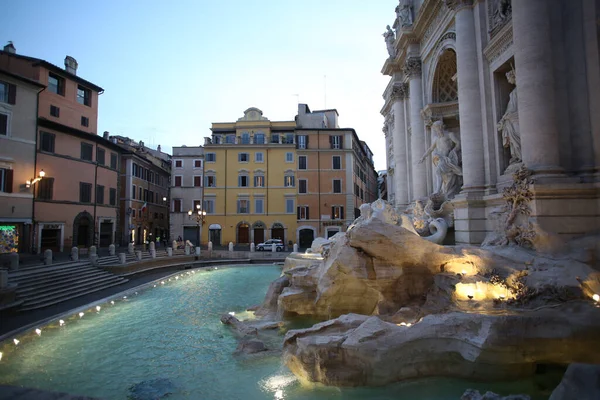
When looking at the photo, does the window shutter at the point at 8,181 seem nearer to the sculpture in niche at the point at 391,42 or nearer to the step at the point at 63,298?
the step at the point at 63,298

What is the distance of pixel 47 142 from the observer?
23578mm

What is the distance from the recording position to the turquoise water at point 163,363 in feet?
19.5

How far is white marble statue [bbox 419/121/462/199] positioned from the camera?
46.2 ft

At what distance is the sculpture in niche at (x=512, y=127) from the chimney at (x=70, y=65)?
31.6 meters

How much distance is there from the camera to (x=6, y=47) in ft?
81.7

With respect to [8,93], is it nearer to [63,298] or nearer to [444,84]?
[63,298]

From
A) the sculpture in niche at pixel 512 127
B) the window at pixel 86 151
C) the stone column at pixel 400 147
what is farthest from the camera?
the window at pixel 86 151

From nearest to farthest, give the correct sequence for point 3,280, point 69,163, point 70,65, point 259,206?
point 3,280 → point 69,163 → point 70,65 → point 259,206

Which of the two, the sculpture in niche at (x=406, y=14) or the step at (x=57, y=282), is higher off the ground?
the sculpture in niche at (x=406, y=14)

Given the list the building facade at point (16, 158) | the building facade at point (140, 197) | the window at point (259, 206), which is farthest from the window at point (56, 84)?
the window at point (259, 206)

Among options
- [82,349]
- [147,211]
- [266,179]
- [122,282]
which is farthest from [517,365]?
[147,211]

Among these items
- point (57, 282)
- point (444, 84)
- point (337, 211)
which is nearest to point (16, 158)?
point (57, 282)

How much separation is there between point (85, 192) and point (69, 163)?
257 cm

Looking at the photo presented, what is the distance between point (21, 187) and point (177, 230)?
1841 cm
